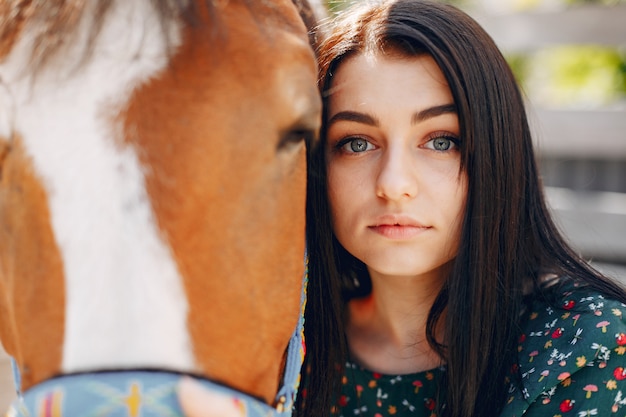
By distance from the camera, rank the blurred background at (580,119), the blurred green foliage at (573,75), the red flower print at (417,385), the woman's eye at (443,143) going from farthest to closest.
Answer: the blurred green foliage at (573,75)
the blurred background at (580,119)
the red flower print at (417,385)
the woman's eye at (443,143)

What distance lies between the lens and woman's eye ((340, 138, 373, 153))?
1.31 meters

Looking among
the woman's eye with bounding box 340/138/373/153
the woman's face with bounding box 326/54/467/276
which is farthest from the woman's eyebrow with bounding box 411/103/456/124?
the woman's eye with bounding box 340/138/373/153

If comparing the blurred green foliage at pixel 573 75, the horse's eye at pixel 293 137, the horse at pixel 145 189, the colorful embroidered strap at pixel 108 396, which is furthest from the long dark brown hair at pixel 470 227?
the blurred green foliage at pixel 573 75

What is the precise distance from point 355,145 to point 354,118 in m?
0.07

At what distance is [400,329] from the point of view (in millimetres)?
1499

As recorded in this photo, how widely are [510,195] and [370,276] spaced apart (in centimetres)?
41

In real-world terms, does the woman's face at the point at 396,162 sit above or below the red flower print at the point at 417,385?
above


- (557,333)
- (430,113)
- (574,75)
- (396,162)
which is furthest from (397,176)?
(574,75)

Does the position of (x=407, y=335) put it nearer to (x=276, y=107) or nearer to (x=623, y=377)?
(x=623, y=377)

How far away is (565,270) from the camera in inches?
56.2

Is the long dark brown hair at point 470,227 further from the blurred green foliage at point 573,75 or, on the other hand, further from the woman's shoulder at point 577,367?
the blurred green foliage at point 573,75

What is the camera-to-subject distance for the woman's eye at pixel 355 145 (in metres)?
1.31

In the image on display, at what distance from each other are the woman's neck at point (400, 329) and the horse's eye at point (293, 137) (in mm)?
539

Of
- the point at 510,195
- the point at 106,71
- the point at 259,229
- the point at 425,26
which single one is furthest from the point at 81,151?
the point at 510,195
